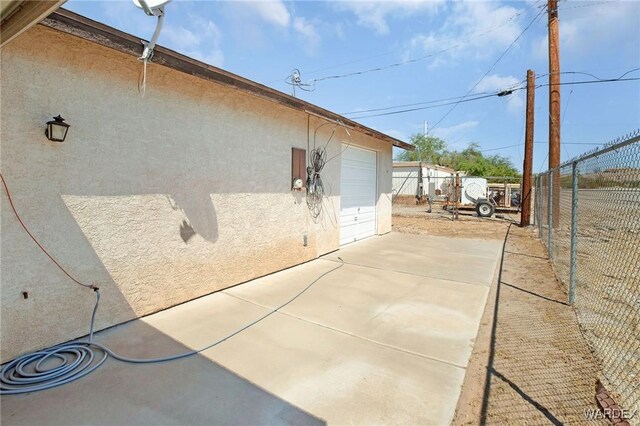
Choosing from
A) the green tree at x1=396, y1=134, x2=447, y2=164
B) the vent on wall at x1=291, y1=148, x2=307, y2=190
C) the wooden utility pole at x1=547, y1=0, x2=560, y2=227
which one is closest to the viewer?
the vent on wall at x1=291, y1=148, x2=307, y2=190

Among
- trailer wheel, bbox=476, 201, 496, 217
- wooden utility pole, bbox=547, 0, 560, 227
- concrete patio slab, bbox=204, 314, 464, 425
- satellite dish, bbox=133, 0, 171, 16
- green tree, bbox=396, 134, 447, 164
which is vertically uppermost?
green tree, bbox=396, 134, 447, 164

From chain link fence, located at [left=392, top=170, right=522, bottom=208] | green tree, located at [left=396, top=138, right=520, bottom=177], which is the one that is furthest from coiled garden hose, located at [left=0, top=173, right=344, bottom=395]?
green tree, located at [left=396, top=138, right=520, bottom=177]

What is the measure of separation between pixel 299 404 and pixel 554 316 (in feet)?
10.9

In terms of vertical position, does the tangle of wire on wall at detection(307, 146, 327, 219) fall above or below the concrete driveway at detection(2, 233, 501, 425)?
above

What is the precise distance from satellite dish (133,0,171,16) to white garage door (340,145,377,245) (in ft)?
18.6

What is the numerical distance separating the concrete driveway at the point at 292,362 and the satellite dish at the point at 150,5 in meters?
2.97

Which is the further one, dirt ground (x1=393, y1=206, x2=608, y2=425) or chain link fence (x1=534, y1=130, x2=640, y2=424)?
chain link fence (x1=534, y1=130, x2=640, y2=424)

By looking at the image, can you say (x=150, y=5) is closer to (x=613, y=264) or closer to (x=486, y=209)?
(x=613, y=264)

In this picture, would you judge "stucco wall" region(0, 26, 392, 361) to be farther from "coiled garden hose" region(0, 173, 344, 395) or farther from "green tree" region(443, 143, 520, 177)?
"green tree" region(443, 143, 520, 177)

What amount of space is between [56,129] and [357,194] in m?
6.86

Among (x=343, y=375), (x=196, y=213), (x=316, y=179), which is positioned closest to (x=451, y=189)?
(x=316, y=179)

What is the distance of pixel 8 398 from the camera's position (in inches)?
87.4

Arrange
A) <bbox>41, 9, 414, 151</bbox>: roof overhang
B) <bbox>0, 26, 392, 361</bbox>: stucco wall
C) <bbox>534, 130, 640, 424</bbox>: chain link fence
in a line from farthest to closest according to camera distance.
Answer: <bbox>0, 26, 392, 361</bbox>: stucco wall → <bbox>41, 9, 414, 151</bbox>: roof overhang → <bbox>534, 130, 640, 424</bbox>: chain link fence

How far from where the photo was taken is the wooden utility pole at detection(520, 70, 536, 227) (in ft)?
37.8
